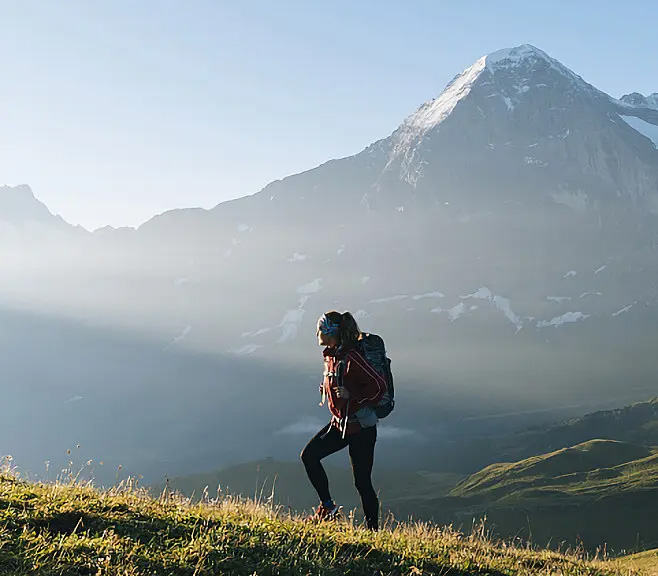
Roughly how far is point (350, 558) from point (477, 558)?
89.9 inches

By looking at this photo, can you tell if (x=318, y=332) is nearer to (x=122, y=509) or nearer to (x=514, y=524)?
(x=122, y=509)

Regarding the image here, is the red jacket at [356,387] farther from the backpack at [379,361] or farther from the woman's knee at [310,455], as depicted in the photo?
the woman's knee at [310,455]

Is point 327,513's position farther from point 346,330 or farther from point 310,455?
point 346,330

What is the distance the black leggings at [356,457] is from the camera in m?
10.1

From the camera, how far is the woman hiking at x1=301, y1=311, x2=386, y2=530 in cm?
999

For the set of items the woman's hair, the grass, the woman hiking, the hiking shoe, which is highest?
the woman's hair

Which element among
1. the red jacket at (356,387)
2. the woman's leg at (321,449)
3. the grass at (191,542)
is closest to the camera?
the grass at (191,542)

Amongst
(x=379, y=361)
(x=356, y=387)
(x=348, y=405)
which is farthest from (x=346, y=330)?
(x=348, y=405)

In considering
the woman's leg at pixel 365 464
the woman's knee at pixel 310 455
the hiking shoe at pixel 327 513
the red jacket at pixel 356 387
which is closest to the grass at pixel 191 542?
the hiking shoe at pixel 327 513

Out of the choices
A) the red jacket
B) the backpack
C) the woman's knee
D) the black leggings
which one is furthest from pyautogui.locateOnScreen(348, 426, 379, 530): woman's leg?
the woman's knee

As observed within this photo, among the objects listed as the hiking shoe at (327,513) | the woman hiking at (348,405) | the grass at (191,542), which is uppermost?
the woman hiking at (348,405)

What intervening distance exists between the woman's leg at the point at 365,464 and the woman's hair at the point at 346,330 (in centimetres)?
141

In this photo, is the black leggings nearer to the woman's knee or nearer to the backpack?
the woman's knee

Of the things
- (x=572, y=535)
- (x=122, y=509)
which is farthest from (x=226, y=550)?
(x=572, y=535)
